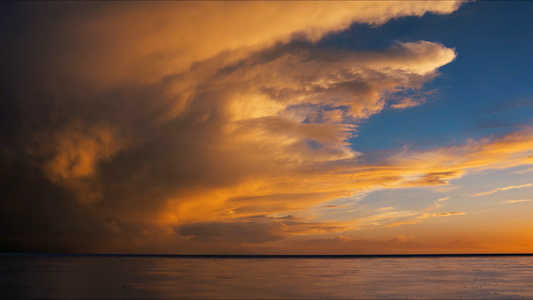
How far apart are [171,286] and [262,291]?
30.6 ft

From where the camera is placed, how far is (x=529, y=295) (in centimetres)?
3222

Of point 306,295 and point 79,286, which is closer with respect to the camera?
point 306,295

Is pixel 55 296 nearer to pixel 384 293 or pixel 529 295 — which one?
pixel 384 293

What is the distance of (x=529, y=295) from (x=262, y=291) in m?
20.9

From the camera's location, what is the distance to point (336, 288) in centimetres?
3691

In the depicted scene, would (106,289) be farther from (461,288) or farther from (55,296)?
(461,288)

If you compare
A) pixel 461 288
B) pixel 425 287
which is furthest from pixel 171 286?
pixel 461 288

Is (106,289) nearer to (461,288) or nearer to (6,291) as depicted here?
(6,291)

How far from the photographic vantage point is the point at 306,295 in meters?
31.6

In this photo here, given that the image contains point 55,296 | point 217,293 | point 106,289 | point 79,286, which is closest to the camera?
point 55,296

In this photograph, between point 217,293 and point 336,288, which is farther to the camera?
point 336,288

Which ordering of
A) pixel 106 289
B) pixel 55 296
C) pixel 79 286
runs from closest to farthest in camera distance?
pixel 55 296 → pixel 106 289 → pixel 79 286

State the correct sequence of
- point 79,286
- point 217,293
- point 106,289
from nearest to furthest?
point 217,293, point 106,289, point 79,286

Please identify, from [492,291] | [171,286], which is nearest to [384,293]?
[492,291]
